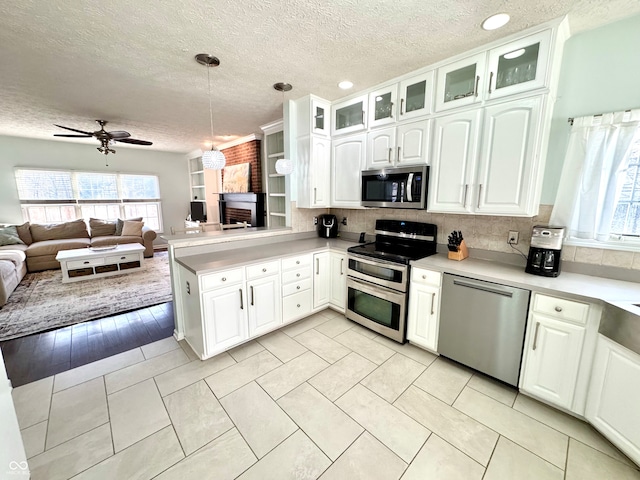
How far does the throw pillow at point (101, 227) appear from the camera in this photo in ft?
18.8

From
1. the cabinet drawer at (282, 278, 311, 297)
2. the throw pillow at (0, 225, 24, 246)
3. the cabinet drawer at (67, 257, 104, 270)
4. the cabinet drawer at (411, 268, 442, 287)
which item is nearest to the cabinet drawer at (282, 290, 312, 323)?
the cabinet drawer at (282, 278, 311, 297)

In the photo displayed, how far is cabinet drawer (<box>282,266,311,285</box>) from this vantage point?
8.97ft

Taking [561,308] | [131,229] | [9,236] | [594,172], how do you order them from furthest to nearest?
A: [131,229]
[9,236]
[594,172]
[561,308]

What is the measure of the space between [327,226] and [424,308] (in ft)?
5.62

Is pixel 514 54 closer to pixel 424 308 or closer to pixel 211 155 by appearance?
pixel 424 308

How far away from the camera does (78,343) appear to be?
2600mm

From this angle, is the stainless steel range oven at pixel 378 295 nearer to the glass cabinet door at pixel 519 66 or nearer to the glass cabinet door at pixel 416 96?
the glass cabinet door at pixel 416 96

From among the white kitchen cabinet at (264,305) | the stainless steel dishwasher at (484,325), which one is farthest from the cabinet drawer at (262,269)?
the stainless steel dishwasher at (484,325)

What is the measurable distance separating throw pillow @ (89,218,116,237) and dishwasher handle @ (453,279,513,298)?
22.7ft

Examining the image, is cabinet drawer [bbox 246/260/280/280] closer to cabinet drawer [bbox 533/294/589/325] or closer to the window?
cabinet drawer [bbox 533/294/589/325]

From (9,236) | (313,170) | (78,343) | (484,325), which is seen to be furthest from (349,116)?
(9,236)

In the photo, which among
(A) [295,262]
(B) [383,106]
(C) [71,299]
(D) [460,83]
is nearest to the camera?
(D) [460,83]

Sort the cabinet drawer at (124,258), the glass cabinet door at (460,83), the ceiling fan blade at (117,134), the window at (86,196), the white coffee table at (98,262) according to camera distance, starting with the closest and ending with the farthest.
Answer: the glass cabinet door at (460,83)
the ceiling fan blade at (117,134)
the white coffee table at (98,262)
the cabinet drawer at (124,258)
the window at (86,196)

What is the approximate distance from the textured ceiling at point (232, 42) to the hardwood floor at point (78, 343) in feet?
8.28
